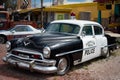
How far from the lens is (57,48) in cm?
820

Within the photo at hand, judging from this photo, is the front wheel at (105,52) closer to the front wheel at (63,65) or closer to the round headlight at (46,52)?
the front wheel at (63,65)

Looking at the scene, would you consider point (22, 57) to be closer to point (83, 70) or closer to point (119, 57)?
point (83, 70)

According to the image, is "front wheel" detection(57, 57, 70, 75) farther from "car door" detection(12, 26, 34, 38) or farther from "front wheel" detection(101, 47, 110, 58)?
"car door" detection(12, 26, 34, 38)

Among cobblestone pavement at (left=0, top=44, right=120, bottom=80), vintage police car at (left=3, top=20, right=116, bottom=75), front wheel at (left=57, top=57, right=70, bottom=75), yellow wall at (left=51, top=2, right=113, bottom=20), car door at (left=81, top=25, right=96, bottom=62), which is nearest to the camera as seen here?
vintage police car at (left=3, top=20, right=116, bottom=75)

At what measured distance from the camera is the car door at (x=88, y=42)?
9536mm

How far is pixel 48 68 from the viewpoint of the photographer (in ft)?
25.7

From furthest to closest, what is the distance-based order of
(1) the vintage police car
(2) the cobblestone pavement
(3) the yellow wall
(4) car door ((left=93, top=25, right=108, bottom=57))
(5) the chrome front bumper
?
(3) the yellow wall, (4) car door ((left=93, top=25, right=108, bottom=57)), (2) the cobblestone pavement, (1) the vintage police car, (5) the chrome front bumper

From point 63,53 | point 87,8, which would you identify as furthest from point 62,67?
point 87,8

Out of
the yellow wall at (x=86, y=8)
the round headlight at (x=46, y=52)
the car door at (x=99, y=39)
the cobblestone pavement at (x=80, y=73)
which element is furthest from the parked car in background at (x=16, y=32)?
the yellow wall at (x=86, y=8)

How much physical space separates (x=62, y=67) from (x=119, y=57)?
435cm

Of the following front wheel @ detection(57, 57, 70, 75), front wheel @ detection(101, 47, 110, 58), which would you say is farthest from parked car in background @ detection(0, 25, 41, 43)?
front wheel @ detection(57, 57, 70, 75)

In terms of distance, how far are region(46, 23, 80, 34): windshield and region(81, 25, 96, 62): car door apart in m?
0.26

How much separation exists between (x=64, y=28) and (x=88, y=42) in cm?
100

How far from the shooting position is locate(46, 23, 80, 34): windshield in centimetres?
958
